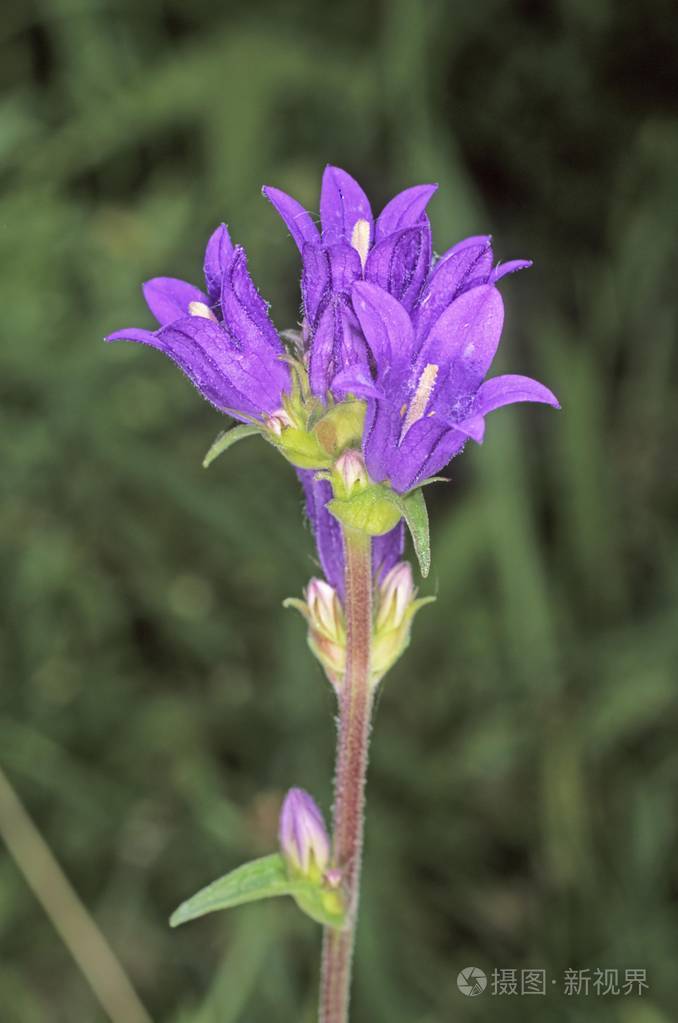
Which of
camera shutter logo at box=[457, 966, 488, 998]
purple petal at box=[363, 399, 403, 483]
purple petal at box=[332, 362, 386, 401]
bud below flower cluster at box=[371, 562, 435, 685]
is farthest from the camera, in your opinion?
camera shutter logo at box=[457, 966, 488, 998]

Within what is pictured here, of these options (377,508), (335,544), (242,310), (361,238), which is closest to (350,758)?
(335,544)

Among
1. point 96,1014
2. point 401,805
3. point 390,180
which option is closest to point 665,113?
point 390,180

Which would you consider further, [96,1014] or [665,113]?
[665,113]

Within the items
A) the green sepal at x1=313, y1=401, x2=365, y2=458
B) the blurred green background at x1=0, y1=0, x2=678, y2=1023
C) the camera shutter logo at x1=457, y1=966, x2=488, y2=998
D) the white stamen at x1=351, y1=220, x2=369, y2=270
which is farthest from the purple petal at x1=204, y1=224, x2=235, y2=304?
the camera shutter logo at x1=457, y1=966, x2=488, y2=998

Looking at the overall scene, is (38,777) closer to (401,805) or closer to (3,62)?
(401,805)

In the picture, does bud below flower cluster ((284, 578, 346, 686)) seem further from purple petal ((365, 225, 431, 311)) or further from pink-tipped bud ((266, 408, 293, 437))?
purple petal ((365, 225, 431, 311))

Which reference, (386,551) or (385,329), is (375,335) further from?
(386,551)

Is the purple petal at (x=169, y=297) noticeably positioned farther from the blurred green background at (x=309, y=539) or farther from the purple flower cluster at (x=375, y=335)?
the blurred green background at (x=309, y=539)
